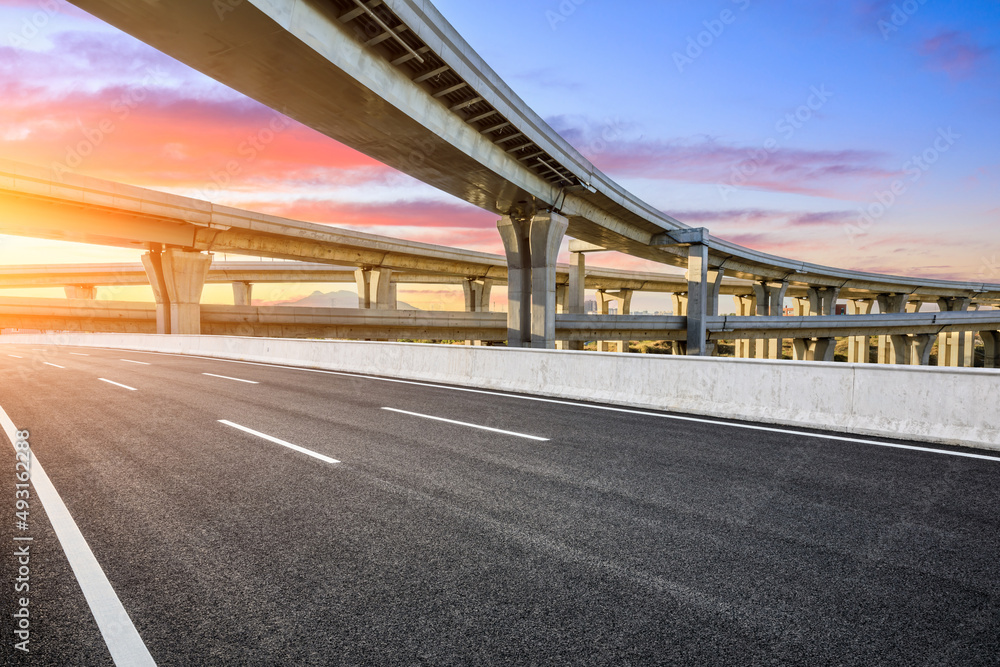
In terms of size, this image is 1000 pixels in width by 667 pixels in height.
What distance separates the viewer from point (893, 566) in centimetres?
343

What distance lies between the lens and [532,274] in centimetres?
2888

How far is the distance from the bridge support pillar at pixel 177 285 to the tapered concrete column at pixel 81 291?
172 ft

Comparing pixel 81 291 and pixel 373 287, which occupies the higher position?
pixel 81 291

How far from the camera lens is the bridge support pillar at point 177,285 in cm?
3303

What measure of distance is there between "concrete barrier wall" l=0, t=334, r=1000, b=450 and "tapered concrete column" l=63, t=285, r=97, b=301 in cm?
8022

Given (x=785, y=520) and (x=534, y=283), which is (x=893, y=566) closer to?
(x=785, y=520)

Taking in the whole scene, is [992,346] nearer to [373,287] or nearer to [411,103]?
[373,287]

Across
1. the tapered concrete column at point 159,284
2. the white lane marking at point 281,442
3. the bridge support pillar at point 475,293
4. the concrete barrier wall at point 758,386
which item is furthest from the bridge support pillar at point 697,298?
the white lane marking at point 281,442

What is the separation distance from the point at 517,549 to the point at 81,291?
3621 inches

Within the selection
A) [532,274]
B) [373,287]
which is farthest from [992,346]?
[373,287]

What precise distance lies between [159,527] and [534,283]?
82.8 ft

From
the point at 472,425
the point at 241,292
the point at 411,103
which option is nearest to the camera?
the point at 472,425

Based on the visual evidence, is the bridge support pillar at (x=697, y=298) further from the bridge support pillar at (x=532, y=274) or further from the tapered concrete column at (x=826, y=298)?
the tapered concrete column at (x=826, y=298)

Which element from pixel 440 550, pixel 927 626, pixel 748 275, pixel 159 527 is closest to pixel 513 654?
pixel 440 550
